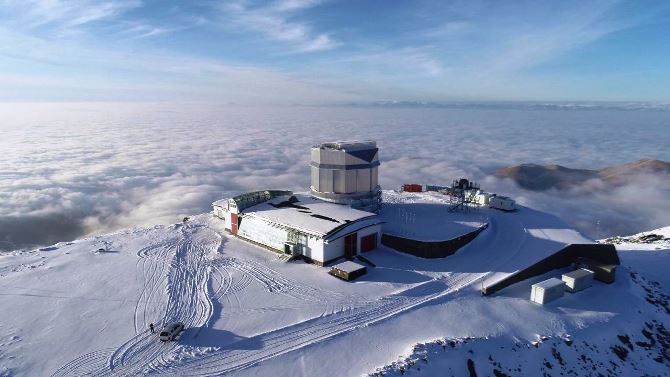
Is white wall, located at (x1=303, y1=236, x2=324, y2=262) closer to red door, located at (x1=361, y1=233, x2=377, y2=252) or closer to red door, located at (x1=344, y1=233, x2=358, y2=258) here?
red door, located at (x1=344, y1=233, x2=358, y2=258)

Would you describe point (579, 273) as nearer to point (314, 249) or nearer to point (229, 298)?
point (314, 249)

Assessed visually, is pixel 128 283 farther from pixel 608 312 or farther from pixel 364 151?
pixel 608 312

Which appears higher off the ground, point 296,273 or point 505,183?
point 296,273

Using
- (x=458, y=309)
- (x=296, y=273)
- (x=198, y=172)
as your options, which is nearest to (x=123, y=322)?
(x=296, y=273)

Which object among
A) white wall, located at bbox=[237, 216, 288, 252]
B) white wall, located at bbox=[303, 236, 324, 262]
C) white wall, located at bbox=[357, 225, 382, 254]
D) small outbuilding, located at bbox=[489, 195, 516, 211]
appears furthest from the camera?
small outbuilding, located at bbox=[489, 195, 516, 211]

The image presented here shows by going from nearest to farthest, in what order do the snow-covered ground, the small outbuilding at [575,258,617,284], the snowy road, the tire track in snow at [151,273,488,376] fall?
the tire track in snow at [151,273,488,376] < the snowy road < the snow-covered ground < the small outbuilding at [575,258,617,284]

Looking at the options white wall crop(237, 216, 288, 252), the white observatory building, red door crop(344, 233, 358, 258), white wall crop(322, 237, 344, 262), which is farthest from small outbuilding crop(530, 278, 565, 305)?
white wall crop(237, 216, 288, 252)
